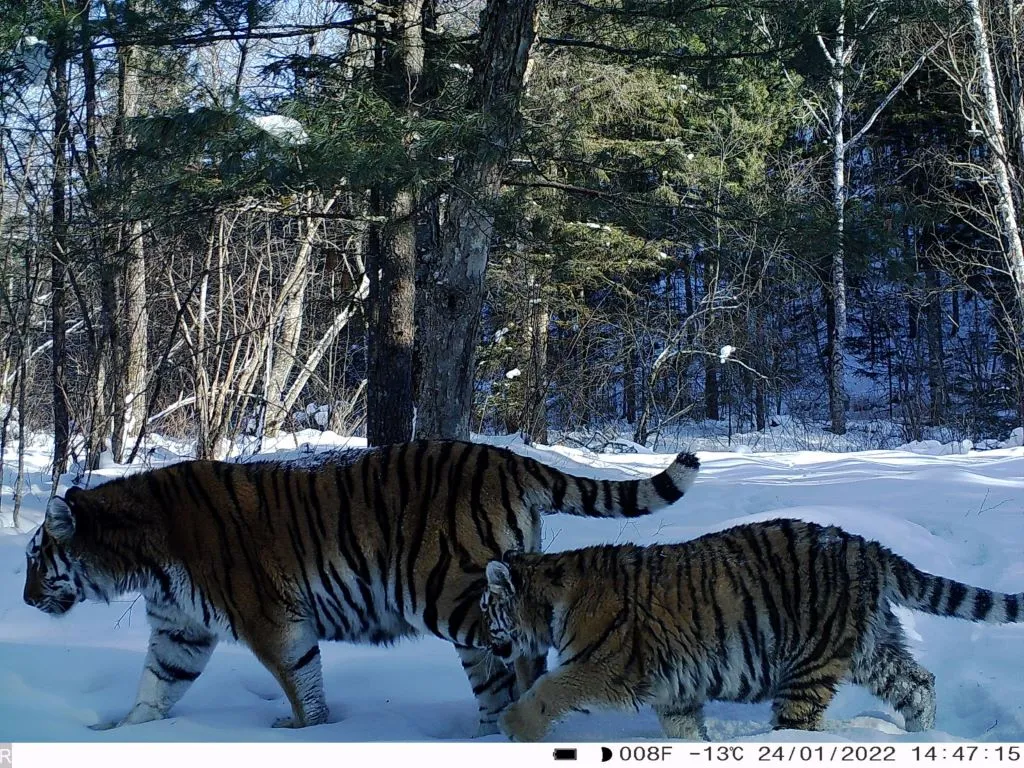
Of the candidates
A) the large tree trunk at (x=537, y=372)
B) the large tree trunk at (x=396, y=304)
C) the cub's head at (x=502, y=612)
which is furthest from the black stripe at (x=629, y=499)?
the large tree trunk at (x=537, y=372)

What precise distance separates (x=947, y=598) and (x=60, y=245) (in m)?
7.77

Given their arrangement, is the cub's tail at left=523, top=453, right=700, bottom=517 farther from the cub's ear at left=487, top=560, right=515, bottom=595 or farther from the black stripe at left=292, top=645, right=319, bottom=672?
the black stripe at left=292, top=645, right=319, bottom=672

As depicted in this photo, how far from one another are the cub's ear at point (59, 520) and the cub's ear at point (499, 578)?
2.07m

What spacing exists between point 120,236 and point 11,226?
95 cm

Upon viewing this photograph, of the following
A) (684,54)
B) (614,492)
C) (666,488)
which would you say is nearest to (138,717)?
(614,492)

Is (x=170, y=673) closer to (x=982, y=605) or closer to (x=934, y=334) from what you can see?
(x=982, y=605)

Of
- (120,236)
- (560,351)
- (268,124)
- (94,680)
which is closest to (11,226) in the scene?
(120,236)

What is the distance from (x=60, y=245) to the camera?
28.5ft

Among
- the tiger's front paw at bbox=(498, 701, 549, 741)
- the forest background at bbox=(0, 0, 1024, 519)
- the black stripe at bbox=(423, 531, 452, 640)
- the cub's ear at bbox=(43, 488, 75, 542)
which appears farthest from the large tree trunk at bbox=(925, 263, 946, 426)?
the cub's ear at bbox=(43, 488, 75, 542)

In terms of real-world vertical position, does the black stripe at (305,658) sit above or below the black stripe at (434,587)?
below

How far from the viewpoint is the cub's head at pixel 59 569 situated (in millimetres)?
4672

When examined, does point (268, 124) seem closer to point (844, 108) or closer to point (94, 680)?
point (94, 680)

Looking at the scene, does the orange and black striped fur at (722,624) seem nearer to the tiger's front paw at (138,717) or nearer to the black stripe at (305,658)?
the black stripe at (305,658)

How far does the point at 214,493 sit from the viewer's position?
15.6 feet
